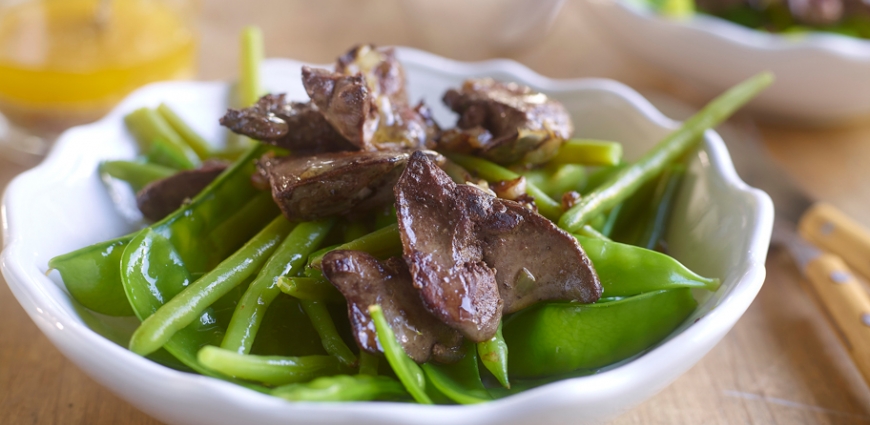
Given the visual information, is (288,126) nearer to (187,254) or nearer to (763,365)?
(187,254)

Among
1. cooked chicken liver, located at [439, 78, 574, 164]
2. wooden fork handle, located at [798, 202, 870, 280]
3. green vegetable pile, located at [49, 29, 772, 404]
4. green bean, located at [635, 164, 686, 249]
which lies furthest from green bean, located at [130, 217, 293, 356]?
wooden fork handle, located at [798, 202, 870, 280]

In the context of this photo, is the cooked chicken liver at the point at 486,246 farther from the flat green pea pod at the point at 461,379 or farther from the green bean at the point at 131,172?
the green bean at the point at 131,172

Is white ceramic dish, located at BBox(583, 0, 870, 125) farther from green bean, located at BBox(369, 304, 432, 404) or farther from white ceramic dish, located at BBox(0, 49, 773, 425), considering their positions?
green bean, located at BBox(369, 304, 432, 404)

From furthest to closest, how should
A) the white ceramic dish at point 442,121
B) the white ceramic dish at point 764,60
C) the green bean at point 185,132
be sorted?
the white ceramic dish at point 764,60
the green bean at point 185,132
the white ceramic dish at point 442,121

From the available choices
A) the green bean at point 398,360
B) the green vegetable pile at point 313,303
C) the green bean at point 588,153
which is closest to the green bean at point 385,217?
the green vegetable pile at point 313,303

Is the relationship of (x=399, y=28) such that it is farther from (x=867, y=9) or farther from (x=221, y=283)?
(x=221, y=283)

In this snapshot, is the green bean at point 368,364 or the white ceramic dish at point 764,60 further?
the white ceramic dish at point 764,60
